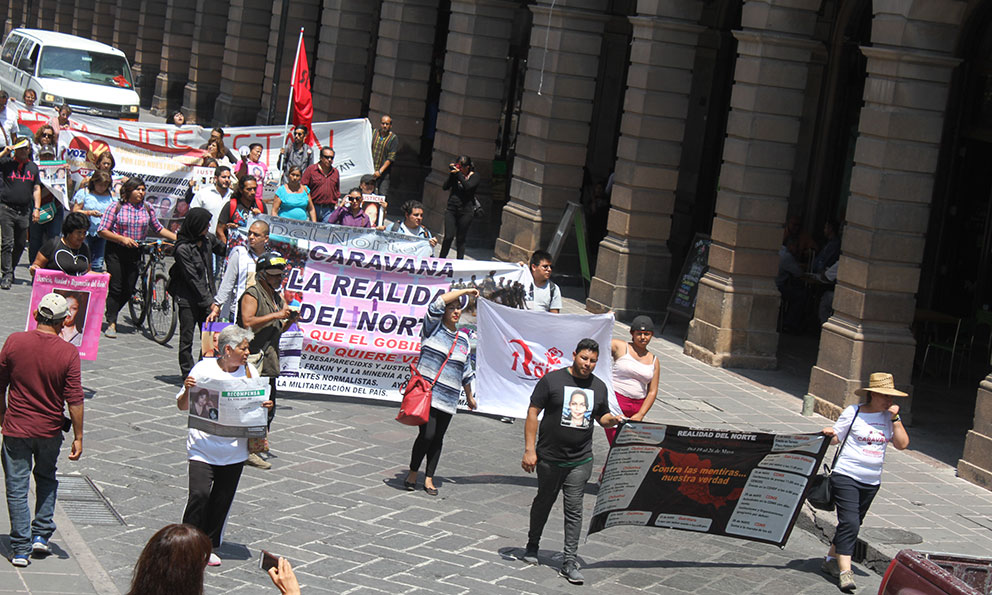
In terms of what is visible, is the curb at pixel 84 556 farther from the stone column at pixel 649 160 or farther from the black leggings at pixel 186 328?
the stone column at pixel 649 160

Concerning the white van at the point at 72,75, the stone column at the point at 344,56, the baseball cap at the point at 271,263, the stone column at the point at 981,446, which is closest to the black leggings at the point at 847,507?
the stone column at the point at 981,446

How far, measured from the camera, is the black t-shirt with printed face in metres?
9.04

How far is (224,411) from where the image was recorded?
8.13 m

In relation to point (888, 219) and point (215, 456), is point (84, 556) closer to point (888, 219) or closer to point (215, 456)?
point (215, 456)

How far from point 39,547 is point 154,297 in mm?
6915

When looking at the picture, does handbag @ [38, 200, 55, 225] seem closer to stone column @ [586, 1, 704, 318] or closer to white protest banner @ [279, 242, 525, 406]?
white protest banner @ [279, 242, 525, 406]

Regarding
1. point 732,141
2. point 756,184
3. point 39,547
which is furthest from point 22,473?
point 732,141

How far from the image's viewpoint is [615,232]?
62.7 feet

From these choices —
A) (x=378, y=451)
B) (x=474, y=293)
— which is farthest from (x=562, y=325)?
(x=378, y=451)

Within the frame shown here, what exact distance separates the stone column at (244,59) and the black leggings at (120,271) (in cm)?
2240

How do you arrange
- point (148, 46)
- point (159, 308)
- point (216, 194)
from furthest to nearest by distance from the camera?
point (148, 46) < point (216, 194) < point (159, 308)

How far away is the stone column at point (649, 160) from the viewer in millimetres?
18672

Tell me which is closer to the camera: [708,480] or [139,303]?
[708,480]

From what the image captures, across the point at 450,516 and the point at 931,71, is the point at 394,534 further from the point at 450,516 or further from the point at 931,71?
the point at 931,71
